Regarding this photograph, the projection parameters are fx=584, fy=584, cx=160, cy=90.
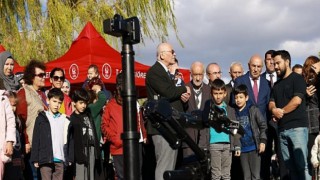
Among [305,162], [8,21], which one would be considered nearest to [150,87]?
[305,162]

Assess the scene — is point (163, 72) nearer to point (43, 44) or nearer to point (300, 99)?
point (300, 99)

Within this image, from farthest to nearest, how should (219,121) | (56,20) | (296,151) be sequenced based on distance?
(56,20)
(296,151)
(219,121)

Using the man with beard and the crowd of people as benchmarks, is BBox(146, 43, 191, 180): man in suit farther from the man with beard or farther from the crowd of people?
the man with beard

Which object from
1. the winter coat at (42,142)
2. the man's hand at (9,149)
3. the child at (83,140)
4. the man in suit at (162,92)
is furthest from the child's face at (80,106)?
the man's hand at (9,149)

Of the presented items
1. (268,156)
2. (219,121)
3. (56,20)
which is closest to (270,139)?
(268,156)

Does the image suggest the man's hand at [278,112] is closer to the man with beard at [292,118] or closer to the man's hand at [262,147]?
the man with beard at [292,118]

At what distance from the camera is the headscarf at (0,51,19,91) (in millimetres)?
8266

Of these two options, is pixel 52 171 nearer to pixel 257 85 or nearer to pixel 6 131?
pixel 6 131

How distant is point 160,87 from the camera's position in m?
7.23

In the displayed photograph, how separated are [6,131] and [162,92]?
6.32 feet

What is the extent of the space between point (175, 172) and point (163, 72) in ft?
11.6

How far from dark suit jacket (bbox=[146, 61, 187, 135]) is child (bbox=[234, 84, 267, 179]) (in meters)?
1.74

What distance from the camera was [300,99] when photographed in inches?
305

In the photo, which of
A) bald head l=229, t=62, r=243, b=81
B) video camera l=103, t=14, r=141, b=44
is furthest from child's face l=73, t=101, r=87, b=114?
video camera l=103, t=14, r=141, b=44
